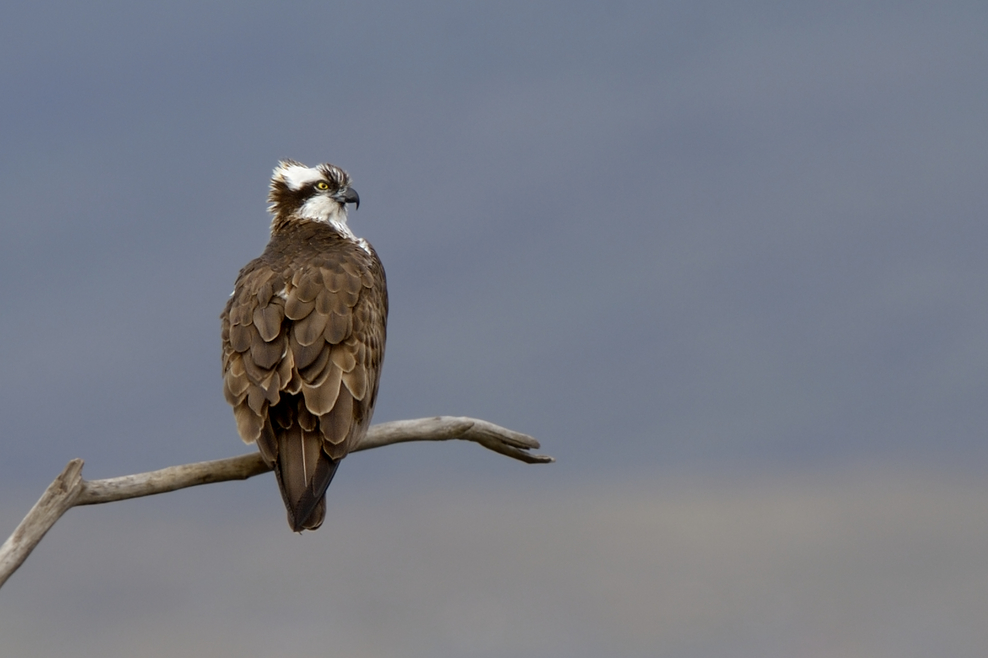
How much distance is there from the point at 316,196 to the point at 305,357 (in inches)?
106

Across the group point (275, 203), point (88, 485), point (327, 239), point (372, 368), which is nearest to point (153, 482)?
point (88, 485)

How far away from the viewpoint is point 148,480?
22.4ft

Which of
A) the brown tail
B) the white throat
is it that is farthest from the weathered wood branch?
the white throat

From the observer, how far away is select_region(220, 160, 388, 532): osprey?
21.9 feet

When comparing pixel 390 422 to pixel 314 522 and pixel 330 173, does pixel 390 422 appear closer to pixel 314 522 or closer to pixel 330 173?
pixel 314 522

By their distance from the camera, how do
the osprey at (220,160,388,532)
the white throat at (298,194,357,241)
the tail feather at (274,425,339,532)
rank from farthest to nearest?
the white throat at (298,194,357,241), the osprey at (220,160,388,532), the tail feather at (274,425,339,532)

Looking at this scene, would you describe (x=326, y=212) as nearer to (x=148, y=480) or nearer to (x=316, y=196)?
(x=316, y=196)

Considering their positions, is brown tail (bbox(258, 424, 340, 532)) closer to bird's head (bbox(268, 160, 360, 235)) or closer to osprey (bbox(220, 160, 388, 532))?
osprey (bbox(220, 160, 388, 532))

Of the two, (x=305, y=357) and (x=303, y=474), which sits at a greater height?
(x=305, y=357)

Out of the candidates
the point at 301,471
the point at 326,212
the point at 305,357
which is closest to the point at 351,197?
the point at 326,212

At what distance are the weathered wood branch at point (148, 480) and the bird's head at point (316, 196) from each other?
7.38ft

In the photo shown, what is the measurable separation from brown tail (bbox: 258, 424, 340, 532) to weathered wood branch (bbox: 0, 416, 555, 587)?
29 centimetres

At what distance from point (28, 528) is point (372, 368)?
2.49 meters

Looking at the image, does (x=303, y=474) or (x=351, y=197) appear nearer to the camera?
(x=303, y=474)
